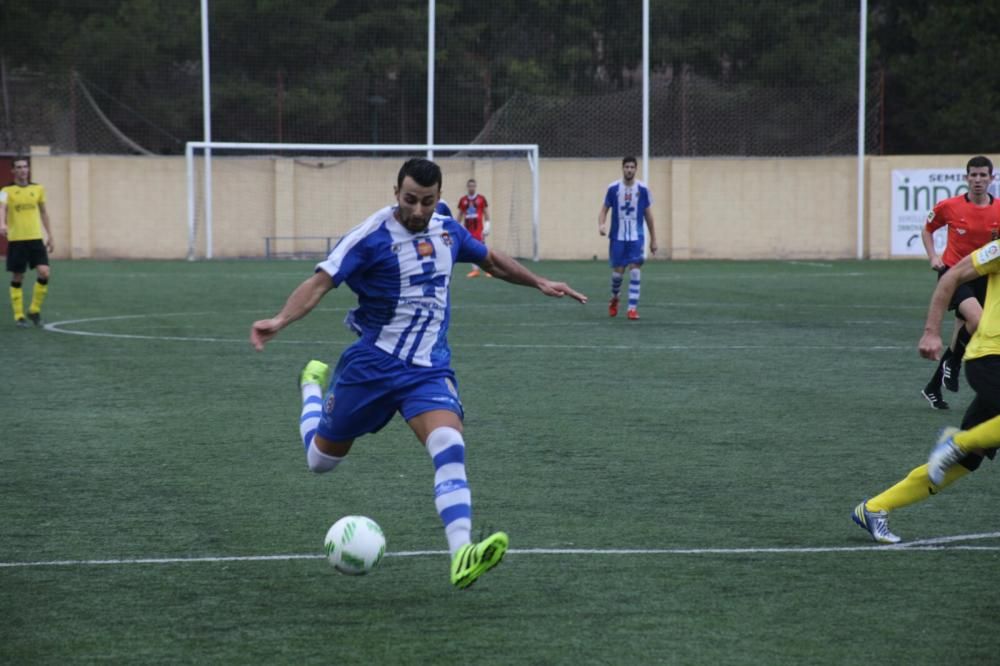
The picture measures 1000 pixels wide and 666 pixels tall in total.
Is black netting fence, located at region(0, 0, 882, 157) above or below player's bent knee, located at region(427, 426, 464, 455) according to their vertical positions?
above

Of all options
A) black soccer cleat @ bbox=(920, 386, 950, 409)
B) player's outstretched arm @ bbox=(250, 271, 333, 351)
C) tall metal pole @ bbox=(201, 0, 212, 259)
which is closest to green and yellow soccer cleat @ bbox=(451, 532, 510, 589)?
player's outstretched arm @ bbox=(250, 271, 333, 351)

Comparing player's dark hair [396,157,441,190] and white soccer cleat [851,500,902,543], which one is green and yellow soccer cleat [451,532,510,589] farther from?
white soccer cleat [851,500,902,543]

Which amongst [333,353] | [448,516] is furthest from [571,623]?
[333,353]

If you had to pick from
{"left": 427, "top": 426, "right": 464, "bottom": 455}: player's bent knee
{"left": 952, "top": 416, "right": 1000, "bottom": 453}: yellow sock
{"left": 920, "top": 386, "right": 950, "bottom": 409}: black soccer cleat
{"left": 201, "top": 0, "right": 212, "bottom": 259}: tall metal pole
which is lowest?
{"left": 920, "top": 386, "right": 950, "bottom": 409}: black soccer cleat

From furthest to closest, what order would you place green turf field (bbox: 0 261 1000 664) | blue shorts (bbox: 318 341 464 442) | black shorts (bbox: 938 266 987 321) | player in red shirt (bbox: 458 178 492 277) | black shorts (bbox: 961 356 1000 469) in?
player in red shirt (bbox: 458 178 492 277)
black shorts (bbox: 938 266 987 321)
black shorts (bbox: 961 356 1000 469)
blue shorts (bbox: 318 341 464 442)
green turf field (bbox: 0 261 1000 664)

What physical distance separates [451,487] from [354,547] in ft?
1.46

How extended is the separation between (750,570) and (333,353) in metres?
9.04

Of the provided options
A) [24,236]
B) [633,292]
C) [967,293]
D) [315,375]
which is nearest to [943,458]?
[315,375]

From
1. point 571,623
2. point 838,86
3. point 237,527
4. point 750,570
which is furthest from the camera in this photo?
point 838,86

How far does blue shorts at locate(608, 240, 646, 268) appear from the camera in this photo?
19344mm

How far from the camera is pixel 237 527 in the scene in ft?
22.8

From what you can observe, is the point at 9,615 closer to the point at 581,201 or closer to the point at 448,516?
the point at 448,516

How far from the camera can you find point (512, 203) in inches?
1452

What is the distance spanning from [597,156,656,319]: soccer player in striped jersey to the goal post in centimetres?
1589
